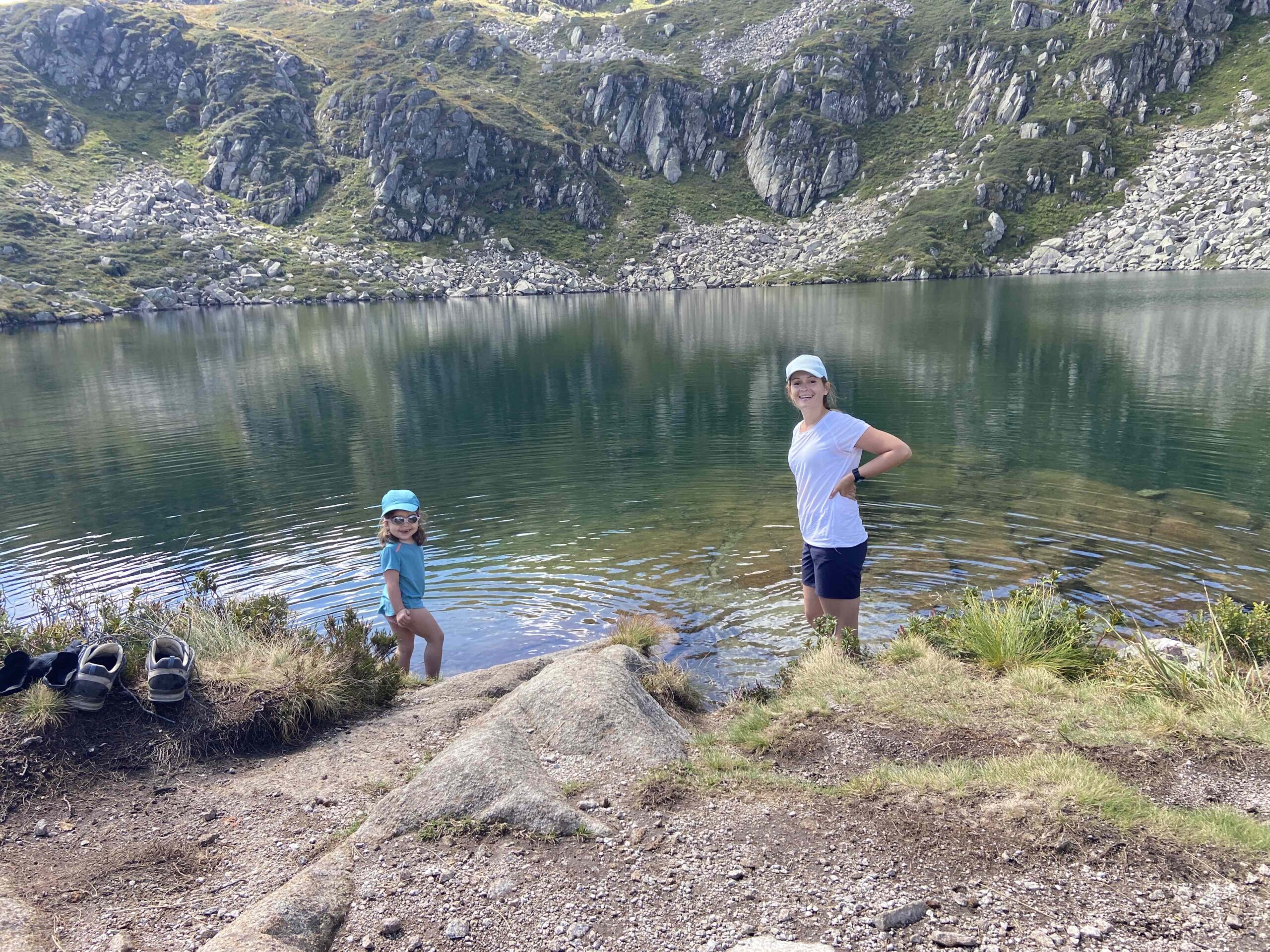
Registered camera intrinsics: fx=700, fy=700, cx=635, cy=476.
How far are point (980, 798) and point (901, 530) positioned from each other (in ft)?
44.2

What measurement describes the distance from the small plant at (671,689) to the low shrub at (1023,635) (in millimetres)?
3263

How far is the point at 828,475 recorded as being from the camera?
802cm

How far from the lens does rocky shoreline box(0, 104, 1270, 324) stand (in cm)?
14100

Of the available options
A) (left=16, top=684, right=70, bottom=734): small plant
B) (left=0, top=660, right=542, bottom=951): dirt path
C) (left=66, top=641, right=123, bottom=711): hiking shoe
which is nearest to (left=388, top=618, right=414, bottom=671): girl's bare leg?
(left=0, top=660, right=542, bottom=951): dirt path

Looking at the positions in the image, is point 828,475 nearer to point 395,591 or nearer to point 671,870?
point 671,870

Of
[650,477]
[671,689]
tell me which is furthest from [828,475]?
[650,477]

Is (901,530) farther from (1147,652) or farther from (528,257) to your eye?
(528,257)

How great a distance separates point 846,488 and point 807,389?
121 centimetres

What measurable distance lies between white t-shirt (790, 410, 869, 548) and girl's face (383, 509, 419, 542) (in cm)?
508

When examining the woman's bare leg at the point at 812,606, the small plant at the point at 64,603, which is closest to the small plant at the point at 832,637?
the woman's bare leg at the point at 812,606

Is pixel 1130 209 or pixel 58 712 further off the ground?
pixel 1130 209

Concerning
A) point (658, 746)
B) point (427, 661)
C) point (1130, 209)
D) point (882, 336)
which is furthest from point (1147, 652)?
point (1130, 209)

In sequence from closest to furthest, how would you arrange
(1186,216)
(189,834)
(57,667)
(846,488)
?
(189,834) → (57,667) → (846,488) → (1186,216)

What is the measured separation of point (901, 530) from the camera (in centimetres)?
1789
